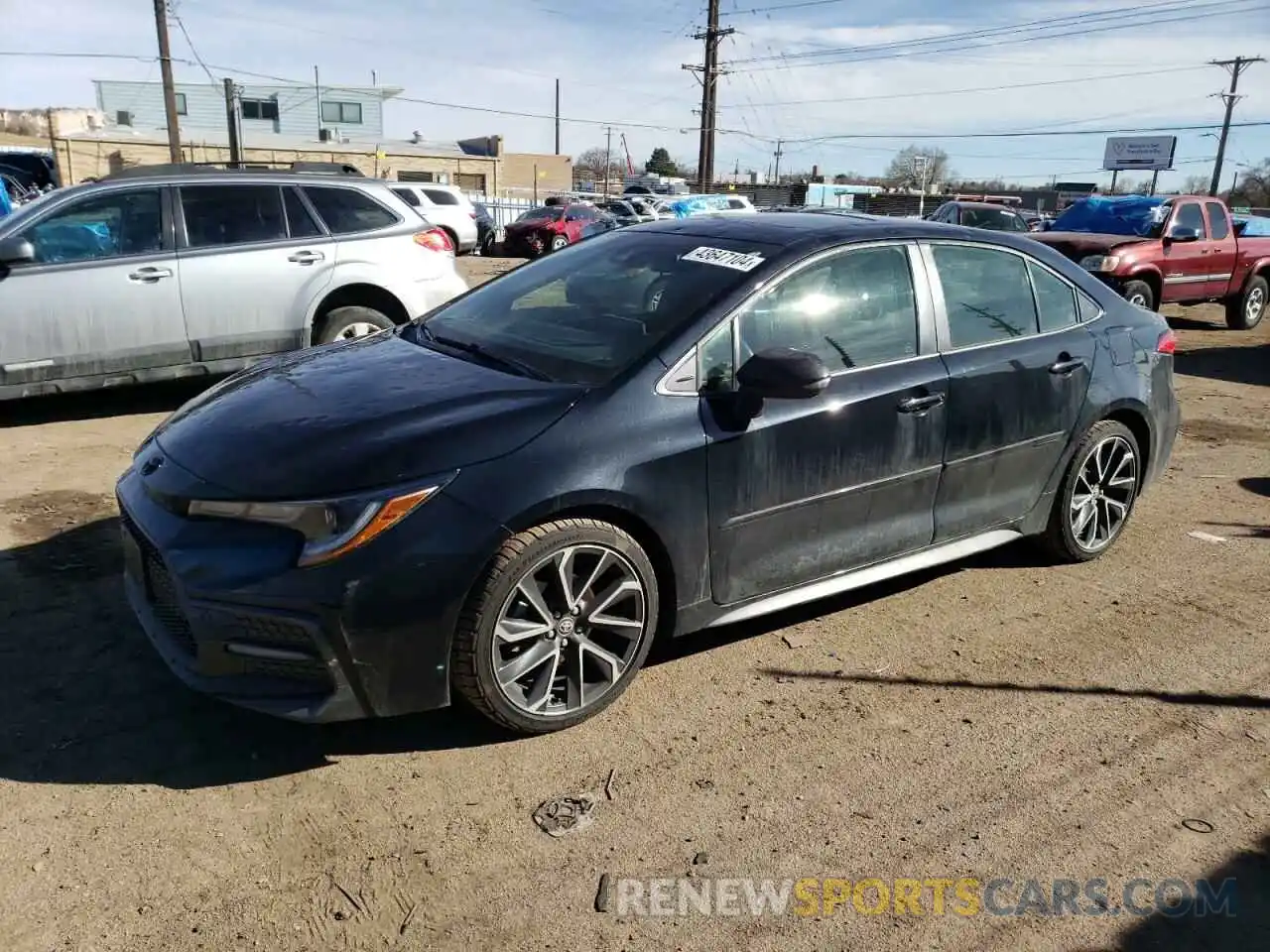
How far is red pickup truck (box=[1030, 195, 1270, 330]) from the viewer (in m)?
12.1

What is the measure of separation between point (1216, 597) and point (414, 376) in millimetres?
3738

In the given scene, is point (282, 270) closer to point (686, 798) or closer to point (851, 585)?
point (851, 585)

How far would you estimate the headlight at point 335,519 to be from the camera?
2734mm

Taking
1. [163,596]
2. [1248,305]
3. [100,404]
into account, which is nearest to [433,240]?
[100,404]

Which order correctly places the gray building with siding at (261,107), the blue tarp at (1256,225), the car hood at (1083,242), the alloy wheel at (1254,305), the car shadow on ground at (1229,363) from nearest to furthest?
1. the car shadow on ground at (1229,363)
2. the car hood at (1083,242)
3. the alloy wheel at (1254,305)
4. the blue tarp at (1256,225)
5. the gray building with siding at (261,107)

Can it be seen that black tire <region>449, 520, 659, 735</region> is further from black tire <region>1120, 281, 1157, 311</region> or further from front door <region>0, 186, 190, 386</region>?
black tire <region>1120, 281, 1157, 311</region>

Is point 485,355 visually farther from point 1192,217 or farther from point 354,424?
point 1192,217

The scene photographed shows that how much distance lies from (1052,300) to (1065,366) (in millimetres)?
348

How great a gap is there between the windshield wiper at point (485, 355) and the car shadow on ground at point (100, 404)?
13.2 feet

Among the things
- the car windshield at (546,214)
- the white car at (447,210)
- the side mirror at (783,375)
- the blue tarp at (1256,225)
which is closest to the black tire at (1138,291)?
the side mirror at (783,375)

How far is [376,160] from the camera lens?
4512 cm

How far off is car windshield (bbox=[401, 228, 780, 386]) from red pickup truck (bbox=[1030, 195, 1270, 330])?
29.8ft

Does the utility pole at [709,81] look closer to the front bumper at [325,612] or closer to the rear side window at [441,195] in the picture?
the rear side window at [441,195]

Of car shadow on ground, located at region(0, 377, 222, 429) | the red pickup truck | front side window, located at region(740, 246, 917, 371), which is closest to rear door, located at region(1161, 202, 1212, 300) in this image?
the red pickup truck
